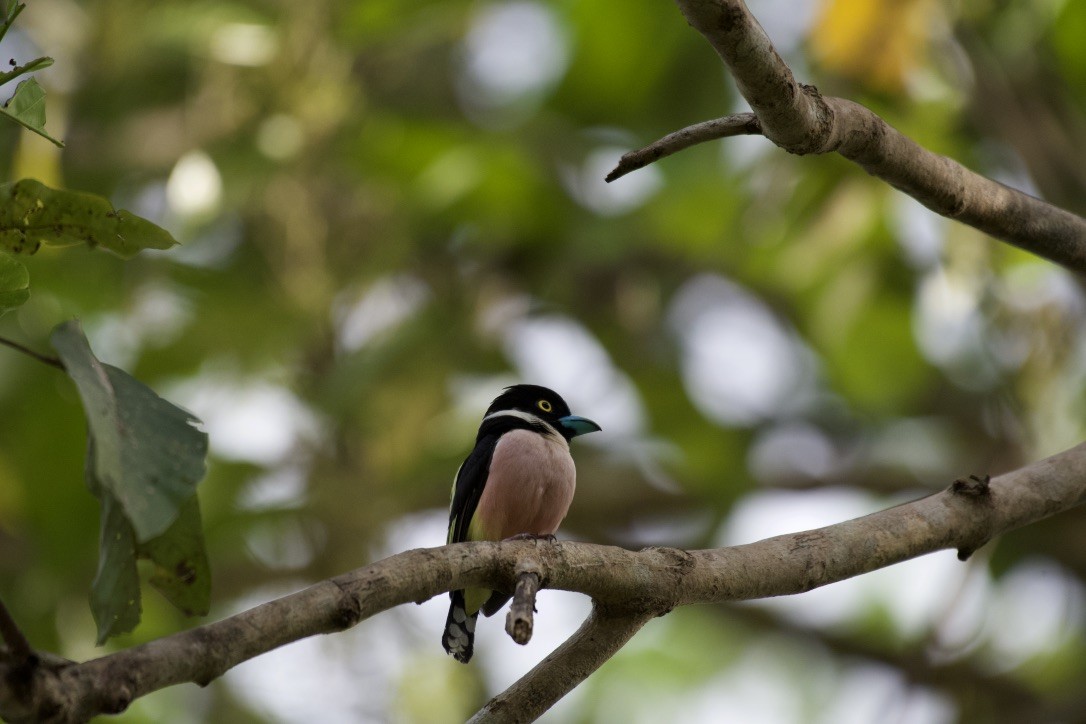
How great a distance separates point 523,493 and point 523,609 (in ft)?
7.41

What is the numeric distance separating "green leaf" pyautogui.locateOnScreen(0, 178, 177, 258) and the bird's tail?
2452mm

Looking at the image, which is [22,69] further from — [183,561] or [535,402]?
[535,402]

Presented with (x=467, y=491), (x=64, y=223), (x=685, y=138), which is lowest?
(x=64, y=223)

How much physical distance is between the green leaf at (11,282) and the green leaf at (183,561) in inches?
22.3

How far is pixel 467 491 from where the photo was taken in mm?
5062

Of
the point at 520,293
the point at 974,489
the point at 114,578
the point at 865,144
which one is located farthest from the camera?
the point at 520,293

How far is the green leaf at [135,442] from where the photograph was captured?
206 cm

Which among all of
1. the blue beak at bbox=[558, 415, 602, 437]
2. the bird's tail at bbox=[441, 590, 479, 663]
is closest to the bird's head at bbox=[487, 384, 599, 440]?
the blue beak at bbox=[558, 415, 602, 437]

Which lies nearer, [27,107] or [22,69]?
[22,69]

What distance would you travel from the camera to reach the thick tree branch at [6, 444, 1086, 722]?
6.61ft

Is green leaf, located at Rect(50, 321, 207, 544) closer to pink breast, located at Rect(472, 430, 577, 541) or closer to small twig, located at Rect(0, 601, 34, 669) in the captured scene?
small twig, located at Rect(0, 601, 34, 669)

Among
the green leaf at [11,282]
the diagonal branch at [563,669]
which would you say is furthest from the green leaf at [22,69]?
the diagonal branch at [563,669]

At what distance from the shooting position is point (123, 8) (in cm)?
823

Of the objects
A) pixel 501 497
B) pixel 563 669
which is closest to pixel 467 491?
pixel 501 497
